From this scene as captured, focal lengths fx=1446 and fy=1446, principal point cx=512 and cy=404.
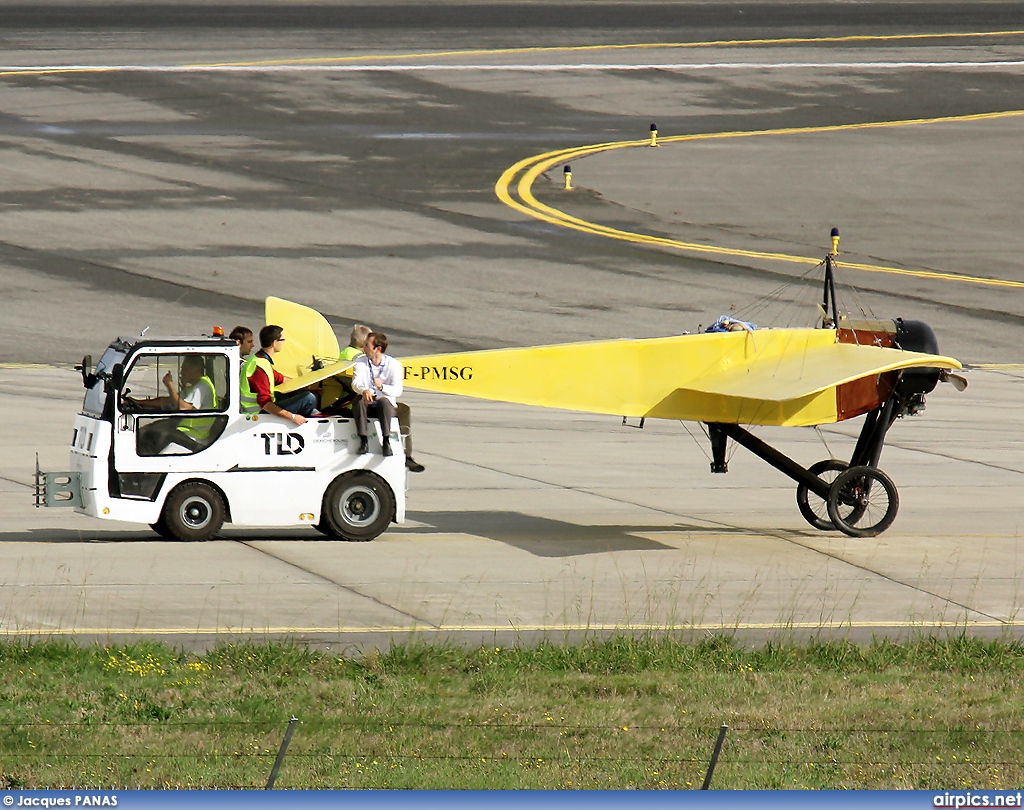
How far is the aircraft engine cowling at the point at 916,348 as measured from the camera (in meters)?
18.2

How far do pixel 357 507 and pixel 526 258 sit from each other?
68.9 feet

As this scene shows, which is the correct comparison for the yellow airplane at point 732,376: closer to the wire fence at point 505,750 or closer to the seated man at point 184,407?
the seated man at point 184,407

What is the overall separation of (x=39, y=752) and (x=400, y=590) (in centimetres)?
624

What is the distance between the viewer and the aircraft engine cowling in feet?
59.6

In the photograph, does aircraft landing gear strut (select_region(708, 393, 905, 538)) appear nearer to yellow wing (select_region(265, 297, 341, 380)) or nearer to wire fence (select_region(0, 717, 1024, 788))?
yellow wing (select_region(265, 297, 341, 380))

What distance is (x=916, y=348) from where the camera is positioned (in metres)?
18.4

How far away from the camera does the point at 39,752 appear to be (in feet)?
29.1

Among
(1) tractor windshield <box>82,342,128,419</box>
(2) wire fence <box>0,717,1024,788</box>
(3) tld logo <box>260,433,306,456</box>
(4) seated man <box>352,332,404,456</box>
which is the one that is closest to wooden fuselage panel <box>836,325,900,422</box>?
(4) seated man <box>352,332,404,456</box>

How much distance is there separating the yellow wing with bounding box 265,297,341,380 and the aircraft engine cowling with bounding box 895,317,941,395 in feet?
23.5

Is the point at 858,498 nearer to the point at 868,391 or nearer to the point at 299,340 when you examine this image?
the point at 868,391

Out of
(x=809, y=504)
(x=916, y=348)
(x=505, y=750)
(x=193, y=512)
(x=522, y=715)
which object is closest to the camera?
(x=505, y=750)

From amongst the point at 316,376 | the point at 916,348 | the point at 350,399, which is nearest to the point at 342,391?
the point at 350,399

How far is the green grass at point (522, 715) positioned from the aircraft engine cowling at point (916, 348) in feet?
20.1

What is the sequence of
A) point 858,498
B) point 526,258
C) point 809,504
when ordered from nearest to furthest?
1. point 858,498
2. point 809,504
3. point 526,258
